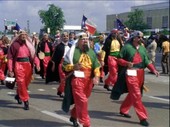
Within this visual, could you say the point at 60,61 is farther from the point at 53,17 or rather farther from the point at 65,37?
the point at 53,17

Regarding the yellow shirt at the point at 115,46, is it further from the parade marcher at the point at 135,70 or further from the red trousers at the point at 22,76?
the parade marcher at the point at 135,70

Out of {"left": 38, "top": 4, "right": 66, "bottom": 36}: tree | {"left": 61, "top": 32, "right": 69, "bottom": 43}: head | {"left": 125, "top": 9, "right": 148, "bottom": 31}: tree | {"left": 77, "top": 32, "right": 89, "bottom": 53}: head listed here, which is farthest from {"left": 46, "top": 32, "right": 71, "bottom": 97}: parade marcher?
{"left": 125, "top": 9, "right": 148, "bottom": 31}: tree

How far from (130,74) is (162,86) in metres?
7.13

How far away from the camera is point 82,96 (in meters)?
7.25

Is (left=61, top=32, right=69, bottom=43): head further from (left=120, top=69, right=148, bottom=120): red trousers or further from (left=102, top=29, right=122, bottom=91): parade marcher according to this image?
(left=120, top=69, right=148, bottom=120): red trousers

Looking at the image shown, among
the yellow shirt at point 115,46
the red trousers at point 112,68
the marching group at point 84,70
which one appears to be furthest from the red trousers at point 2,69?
the yellow shirt at point 115,46

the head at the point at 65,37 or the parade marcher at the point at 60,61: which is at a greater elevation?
the head at the point at 65,37

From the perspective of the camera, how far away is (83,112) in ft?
23.6

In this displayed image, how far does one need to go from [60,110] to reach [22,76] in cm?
110

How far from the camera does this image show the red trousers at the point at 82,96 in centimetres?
719

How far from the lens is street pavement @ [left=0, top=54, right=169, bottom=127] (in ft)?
27.4

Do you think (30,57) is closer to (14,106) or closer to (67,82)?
(14,106)

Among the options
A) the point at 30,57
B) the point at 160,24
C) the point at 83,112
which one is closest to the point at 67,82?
the point at 83,112

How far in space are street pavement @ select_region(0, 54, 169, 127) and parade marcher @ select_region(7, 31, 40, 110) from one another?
0.42 meters
